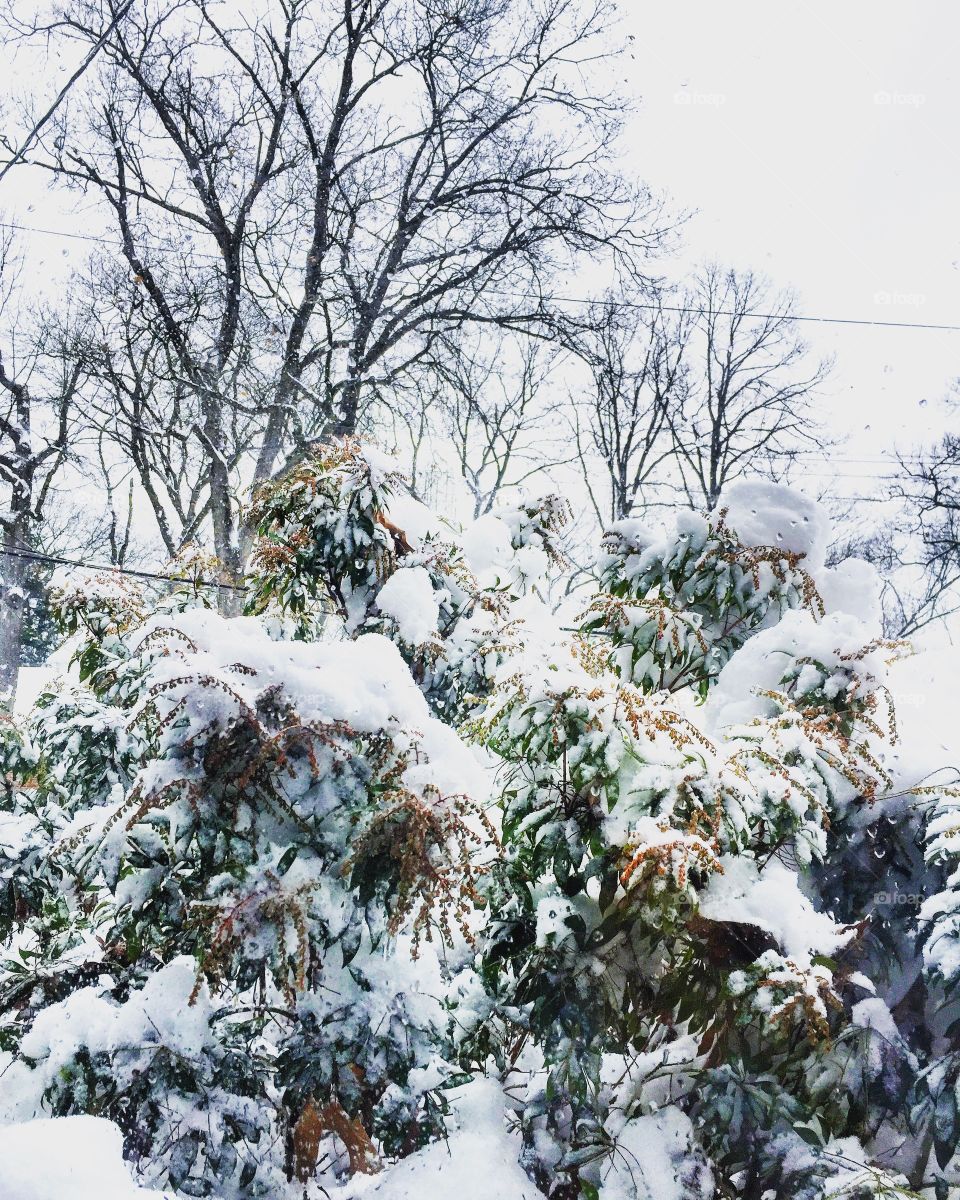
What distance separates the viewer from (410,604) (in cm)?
281

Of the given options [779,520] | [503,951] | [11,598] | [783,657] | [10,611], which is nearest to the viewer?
[503,951]

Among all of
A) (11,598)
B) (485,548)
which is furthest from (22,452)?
(485,548)

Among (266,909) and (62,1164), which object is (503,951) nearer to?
(266,909)

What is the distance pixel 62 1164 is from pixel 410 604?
2171mm

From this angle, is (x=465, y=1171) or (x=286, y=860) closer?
(x=286, y=860)

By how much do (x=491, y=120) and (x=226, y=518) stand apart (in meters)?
6.76

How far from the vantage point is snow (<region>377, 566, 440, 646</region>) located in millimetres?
2805

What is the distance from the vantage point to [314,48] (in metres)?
10.5

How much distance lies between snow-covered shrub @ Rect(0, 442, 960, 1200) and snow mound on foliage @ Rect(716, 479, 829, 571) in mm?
947

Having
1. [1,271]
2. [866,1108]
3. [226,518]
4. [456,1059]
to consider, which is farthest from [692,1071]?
[1,271]

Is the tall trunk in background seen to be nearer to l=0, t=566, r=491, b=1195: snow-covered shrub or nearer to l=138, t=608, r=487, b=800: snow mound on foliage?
l=0, t=566, r=491, b=1195: snow-covered shrub

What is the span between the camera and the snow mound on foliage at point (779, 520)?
2938 millimetres

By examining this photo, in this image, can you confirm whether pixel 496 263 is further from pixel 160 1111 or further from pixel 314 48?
pixel 160 1111

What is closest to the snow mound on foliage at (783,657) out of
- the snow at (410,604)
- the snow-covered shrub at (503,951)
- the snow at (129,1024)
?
the snow-covered shrub at (503,951)
